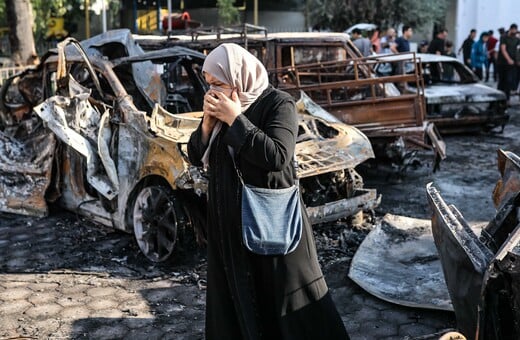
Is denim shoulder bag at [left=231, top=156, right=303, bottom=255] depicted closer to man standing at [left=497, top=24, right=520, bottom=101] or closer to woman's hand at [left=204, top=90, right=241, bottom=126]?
woman's hand at [left=204, top=90, right=241, bottom=126]

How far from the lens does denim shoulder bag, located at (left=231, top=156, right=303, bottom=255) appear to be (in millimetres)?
2947

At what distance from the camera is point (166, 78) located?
674cm

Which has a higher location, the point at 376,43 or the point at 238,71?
the point at 238,71

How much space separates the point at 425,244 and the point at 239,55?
335 centimetres

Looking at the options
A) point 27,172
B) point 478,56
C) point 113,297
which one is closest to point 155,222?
point 113,297

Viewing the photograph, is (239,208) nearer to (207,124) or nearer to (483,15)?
(207,124)

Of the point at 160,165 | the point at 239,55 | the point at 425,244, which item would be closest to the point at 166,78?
the point at 160,165

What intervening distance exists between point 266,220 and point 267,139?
0.39 m

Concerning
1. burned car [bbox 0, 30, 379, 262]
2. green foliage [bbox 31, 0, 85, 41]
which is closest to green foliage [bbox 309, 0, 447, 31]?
green foliage [bbox 31, 0, 85, 41]

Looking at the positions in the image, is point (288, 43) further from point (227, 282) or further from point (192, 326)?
point (227, 282)

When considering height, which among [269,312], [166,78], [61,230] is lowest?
[61,230]

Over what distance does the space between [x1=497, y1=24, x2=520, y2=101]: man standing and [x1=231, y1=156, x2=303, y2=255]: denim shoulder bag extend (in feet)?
45.9

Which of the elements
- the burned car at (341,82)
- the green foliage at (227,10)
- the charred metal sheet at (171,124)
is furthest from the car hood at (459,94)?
the green foliage at (227,10)

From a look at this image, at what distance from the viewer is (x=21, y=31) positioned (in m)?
14.1
